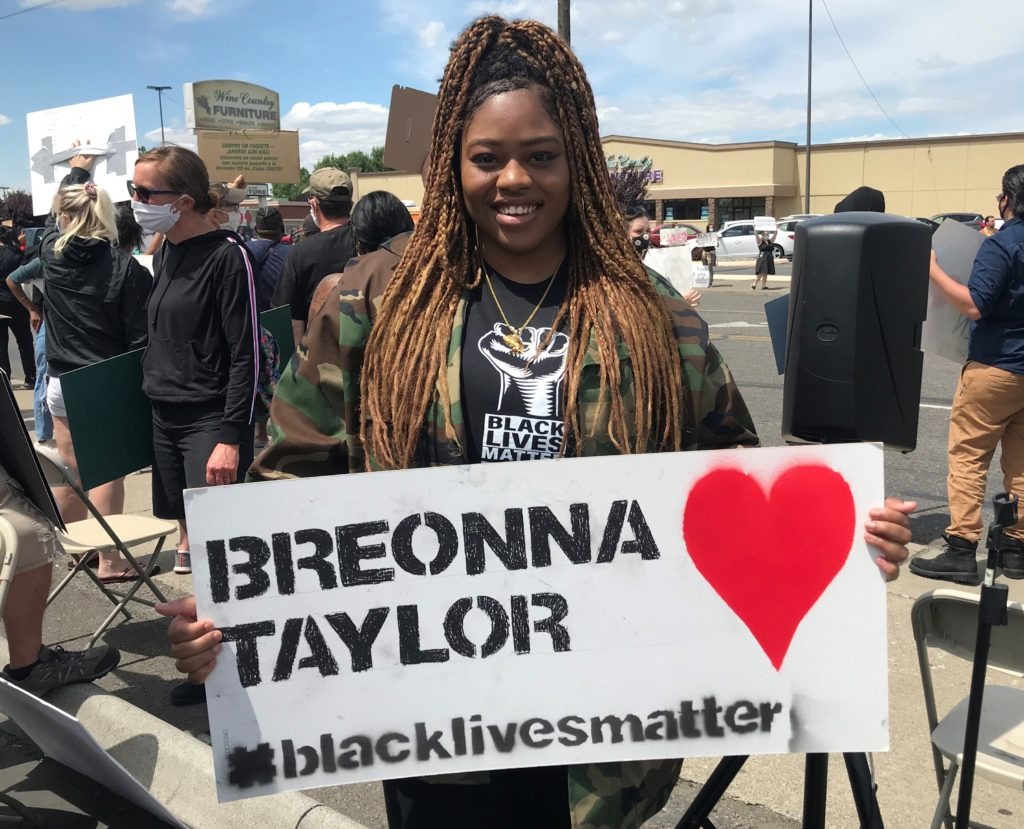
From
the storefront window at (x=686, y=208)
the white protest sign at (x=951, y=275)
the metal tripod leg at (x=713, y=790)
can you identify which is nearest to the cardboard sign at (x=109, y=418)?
the metal tripod leg at (x=713, y=790)

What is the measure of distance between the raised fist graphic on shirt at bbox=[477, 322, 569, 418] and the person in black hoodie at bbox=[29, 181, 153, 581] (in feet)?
11.0

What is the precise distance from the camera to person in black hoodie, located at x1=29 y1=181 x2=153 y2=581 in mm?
4336

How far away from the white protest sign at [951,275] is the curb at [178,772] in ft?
10.8

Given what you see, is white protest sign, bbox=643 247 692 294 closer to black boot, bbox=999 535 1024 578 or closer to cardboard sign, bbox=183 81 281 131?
black boot, bbox=999 535 1024 578

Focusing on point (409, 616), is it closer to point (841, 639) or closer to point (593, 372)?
point (593, 372)

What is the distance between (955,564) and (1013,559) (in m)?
0.28

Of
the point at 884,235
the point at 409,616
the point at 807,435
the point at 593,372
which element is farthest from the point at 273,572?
the point at 884,235

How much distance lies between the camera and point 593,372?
1.54 meters

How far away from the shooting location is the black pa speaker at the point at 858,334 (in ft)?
5.57

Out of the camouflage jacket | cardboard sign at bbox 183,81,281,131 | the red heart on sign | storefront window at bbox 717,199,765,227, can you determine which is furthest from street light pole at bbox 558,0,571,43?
storefront window at bbox 717,199,765,227

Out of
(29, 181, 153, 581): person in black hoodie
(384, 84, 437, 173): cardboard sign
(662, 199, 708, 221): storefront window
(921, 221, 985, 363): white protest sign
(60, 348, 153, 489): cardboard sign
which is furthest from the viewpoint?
(662, 199, 708, 221): storefront window

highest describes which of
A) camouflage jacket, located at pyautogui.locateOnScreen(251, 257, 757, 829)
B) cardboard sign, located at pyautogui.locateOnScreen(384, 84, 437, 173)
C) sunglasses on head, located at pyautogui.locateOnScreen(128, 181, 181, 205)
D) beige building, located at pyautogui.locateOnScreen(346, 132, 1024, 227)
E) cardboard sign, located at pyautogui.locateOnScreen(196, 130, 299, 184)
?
Result: beige building, located at pyautogui.locateOnScreen(346, 132, 1024, 227)

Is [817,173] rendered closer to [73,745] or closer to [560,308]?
[560,308]

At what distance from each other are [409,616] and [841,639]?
71 centimetres
